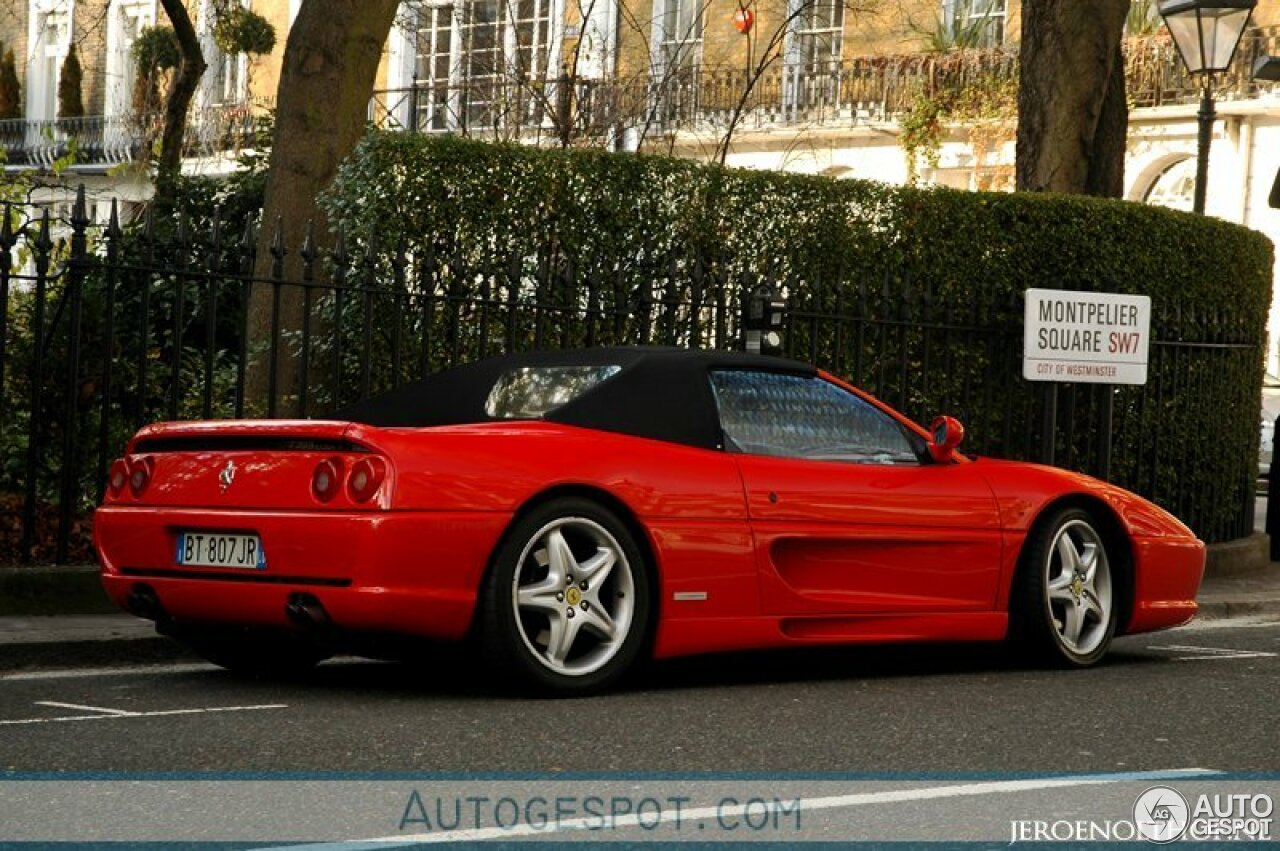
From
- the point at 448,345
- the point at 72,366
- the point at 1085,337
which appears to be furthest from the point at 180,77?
the point at 72,366

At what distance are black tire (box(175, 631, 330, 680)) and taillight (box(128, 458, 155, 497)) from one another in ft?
2.08

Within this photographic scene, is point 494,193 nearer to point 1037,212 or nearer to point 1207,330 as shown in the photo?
point 1037,212

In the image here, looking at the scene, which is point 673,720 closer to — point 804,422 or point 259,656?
point 804,422

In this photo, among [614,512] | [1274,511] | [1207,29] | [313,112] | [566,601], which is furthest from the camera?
[1207,29]

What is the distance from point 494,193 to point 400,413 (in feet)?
11.8

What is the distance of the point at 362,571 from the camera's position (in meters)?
7.47

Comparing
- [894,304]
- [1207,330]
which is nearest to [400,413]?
[894,304]

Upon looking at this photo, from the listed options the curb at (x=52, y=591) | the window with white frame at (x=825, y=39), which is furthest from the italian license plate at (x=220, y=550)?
the window with white frame at (x=825, y=39)

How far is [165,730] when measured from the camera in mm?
6980

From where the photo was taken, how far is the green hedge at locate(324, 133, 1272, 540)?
12148 mm

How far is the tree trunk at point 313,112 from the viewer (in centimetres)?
1388

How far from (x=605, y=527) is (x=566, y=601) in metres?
0.30

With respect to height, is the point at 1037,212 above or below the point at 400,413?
above

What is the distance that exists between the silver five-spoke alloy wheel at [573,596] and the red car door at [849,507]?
687 mm
